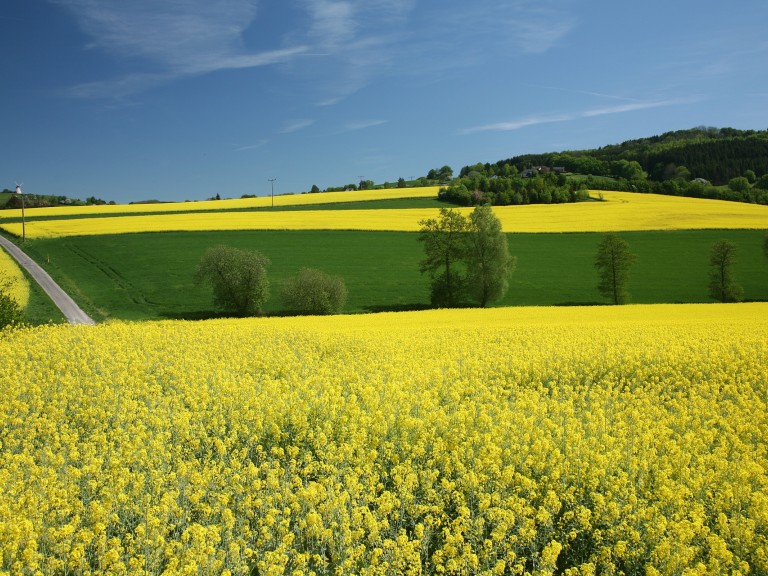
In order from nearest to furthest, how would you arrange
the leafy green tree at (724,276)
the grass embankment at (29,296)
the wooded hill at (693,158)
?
1. the grass embankment at (29,296)
2. the leafy green tree at (724,276)
3. the wooded hill at (693,158)

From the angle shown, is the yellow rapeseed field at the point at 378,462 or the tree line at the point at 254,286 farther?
the tree line at the point at 254,286

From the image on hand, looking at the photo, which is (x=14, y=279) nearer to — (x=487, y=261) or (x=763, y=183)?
(x=487, y=261)

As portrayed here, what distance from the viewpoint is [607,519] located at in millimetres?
6422

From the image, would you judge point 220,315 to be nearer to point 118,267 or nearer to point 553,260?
point 118,267

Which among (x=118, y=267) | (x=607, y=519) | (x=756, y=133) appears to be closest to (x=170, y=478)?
(x=607, y=519)

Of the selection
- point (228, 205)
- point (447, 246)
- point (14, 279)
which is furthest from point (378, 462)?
point (228, 205)

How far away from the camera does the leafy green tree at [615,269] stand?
4450cm

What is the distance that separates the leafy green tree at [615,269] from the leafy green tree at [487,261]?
24.1ft

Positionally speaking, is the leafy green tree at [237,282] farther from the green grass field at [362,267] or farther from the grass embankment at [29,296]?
the grass embankment at [29,296]

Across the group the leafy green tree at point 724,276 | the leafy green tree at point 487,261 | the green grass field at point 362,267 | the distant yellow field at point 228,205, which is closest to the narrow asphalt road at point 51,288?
the green grass field at point 362,267

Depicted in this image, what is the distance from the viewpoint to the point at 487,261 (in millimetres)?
44094

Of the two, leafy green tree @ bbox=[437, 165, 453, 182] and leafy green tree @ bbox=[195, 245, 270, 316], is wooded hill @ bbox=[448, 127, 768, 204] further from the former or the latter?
leafy green tree @ bbox=[195, 245, 270, 316]

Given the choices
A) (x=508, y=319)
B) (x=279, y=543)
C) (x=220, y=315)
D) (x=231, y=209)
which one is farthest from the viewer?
(x=231, y=209)

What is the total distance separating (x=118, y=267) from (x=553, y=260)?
4205cm
